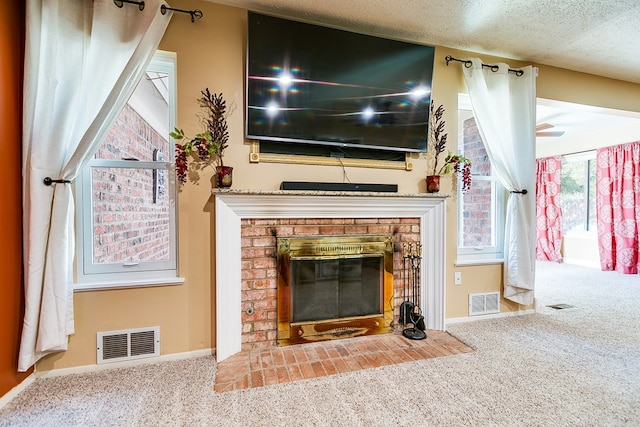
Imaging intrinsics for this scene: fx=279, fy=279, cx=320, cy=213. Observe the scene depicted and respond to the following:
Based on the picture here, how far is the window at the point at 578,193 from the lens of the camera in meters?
5.16

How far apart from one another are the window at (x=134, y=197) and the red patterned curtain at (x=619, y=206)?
6227 mm

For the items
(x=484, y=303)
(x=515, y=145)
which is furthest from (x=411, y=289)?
(x=515, y=145)

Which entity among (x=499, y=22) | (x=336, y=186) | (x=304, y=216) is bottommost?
(x=304, y=216)

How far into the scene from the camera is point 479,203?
9.00 feet

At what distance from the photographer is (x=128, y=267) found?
1872 mm

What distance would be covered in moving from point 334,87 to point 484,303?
237cm

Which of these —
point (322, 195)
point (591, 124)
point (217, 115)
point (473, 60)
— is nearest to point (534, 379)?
point (322, 195)

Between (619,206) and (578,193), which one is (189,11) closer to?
(619,206)

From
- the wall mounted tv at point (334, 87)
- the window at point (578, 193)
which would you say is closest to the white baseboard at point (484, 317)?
the wall mounted tv at point (334, 87)

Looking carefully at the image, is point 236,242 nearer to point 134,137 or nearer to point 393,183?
point 134,137

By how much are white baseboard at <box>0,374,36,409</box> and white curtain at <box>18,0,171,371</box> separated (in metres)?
0.14

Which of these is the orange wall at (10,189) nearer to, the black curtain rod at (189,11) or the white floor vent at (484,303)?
the black curtain rod at (189,11)

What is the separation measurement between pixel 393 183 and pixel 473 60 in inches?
51.2

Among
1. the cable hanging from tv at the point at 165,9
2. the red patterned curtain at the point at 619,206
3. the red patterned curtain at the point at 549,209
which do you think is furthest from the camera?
the red patterned curtain at the point at 549,209
